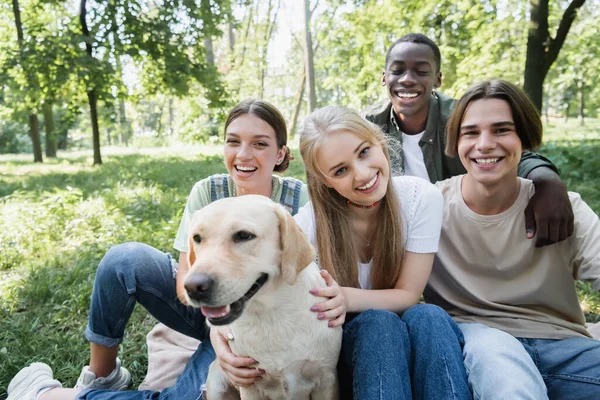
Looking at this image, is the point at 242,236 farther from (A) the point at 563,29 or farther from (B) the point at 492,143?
(A) the point at 563,29

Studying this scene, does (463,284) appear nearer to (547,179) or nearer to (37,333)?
(547,179)

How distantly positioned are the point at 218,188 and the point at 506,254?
1.74 meters

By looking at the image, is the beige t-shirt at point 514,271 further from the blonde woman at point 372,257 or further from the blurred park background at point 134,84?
the blurred park background at point 134,84

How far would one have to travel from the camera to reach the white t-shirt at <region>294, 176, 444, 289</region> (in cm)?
222

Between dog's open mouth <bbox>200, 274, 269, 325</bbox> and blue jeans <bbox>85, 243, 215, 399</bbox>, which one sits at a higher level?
dog's open mouth <bbox>200, 274, 269, 325</bbox>

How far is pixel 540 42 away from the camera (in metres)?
7.57

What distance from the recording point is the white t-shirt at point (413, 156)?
3.50m

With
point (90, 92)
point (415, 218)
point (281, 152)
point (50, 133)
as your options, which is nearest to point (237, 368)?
point (415, 218)

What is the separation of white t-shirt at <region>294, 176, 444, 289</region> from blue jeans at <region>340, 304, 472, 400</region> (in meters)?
0.36

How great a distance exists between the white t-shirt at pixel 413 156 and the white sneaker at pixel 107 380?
2564mm

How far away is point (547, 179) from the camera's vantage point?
2.24m

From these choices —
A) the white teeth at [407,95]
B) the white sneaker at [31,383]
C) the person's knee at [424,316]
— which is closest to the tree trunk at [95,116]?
the white teeth at [407,95]

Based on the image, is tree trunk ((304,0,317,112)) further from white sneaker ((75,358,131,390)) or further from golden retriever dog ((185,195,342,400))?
golden retriever dog ((185,195,342,400))

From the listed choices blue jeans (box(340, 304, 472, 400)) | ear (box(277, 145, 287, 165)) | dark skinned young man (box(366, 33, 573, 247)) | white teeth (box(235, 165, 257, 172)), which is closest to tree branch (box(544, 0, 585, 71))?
dark skinned young man (box(366, 33, 573, 247))
